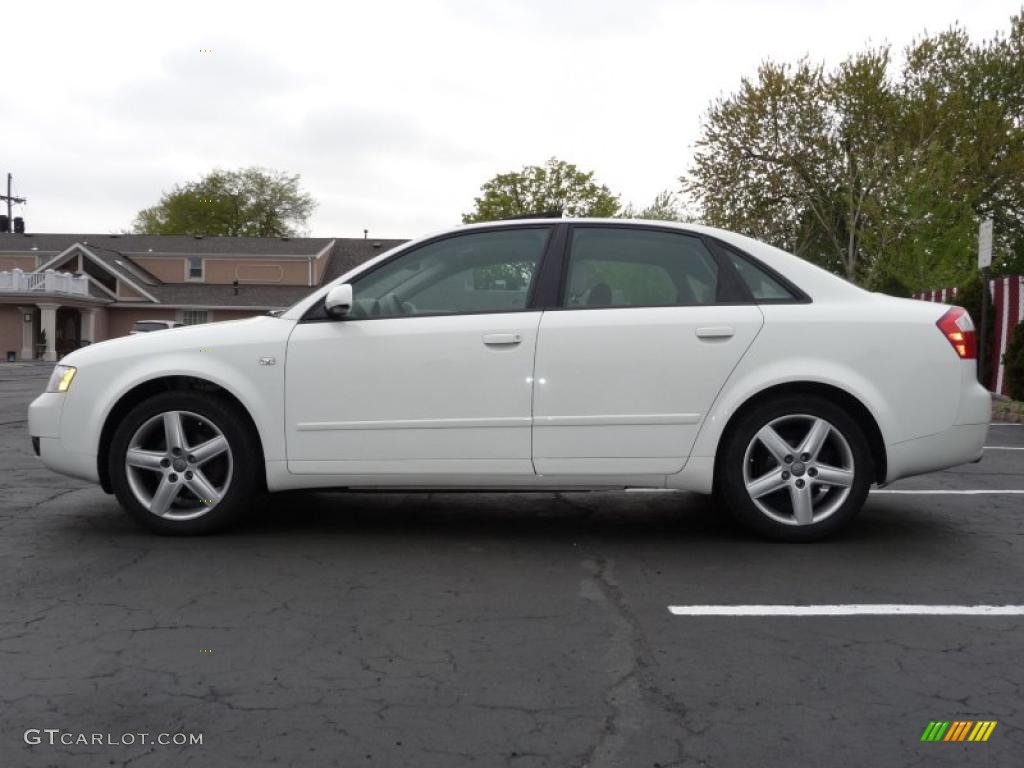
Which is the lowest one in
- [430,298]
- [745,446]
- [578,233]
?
[745,446]

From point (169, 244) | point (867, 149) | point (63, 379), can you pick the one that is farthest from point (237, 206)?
point (63, 379)

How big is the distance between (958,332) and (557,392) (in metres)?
2.09

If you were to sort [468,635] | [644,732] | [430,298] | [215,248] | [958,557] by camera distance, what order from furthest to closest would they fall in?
1. [215,248]
2. [430,298]
3. [958,557]
4. [468,635]
5. [644,732]

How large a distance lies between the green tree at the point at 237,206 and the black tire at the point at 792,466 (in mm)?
74333

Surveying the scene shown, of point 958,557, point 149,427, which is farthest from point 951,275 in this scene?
point 149,427

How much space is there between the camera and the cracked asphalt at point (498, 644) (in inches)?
104

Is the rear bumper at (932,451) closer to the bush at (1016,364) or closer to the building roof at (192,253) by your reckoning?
the bush at (1016,364)

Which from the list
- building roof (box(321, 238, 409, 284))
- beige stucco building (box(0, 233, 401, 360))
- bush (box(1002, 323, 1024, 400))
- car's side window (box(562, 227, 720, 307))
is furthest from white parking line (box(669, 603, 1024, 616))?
building roof (box(321, 238, 409, 284))

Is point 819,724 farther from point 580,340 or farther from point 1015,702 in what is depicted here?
point 580,340

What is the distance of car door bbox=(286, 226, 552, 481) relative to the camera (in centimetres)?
491

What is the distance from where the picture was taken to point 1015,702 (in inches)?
114

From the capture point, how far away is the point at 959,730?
2.70 metres

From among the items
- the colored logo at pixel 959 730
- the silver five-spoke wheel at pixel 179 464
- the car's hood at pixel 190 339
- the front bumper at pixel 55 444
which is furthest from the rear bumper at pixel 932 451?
the front bumper at pixel 55 444

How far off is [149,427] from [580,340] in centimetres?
233
